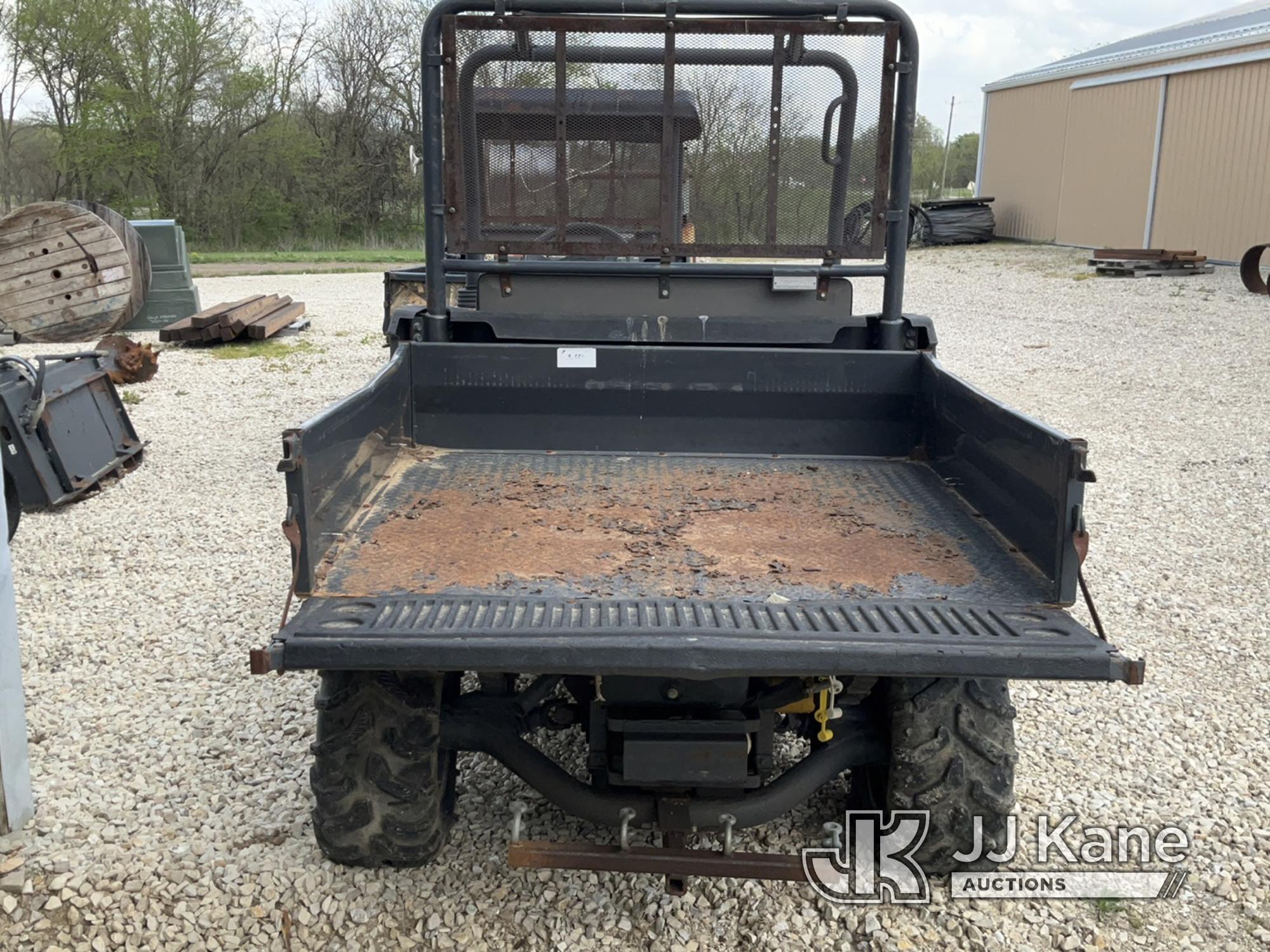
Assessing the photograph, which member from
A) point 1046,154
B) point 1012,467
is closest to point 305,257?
point 1046,154

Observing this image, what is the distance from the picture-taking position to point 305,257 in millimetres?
28109

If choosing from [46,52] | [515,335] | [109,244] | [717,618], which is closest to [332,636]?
[717,618]

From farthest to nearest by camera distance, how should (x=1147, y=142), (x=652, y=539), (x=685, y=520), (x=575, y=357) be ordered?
1. (x=1147, y=142)
2. (x=575, y=357)
3. (x=685, y=520)
4. (x=652, y=539)

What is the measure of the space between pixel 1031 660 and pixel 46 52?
121 feet

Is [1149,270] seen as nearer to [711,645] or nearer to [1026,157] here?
[1026,157]

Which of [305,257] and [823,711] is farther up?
[305,257]

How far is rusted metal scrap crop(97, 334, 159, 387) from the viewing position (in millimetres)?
9547

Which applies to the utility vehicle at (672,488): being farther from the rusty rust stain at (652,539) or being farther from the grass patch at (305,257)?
the grass patch at (305,257)

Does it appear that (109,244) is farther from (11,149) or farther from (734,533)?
(11,149)

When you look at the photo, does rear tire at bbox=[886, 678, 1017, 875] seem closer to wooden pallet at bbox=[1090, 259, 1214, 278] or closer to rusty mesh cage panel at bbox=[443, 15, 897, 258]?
rusty mesh cage panel at bbox=[443, 15, 897, 258]

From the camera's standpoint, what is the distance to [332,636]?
2277 millimetres

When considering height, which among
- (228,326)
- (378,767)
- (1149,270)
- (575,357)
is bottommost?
(378,767)

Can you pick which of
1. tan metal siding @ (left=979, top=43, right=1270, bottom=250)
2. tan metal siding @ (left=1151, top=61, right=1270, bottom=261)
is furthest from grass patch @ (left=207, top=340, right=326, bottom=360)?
tan metal siding @ (left=979, top=43, right=1270, bottom=250)

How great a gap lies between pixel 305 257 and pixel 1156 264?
65.5 ft
